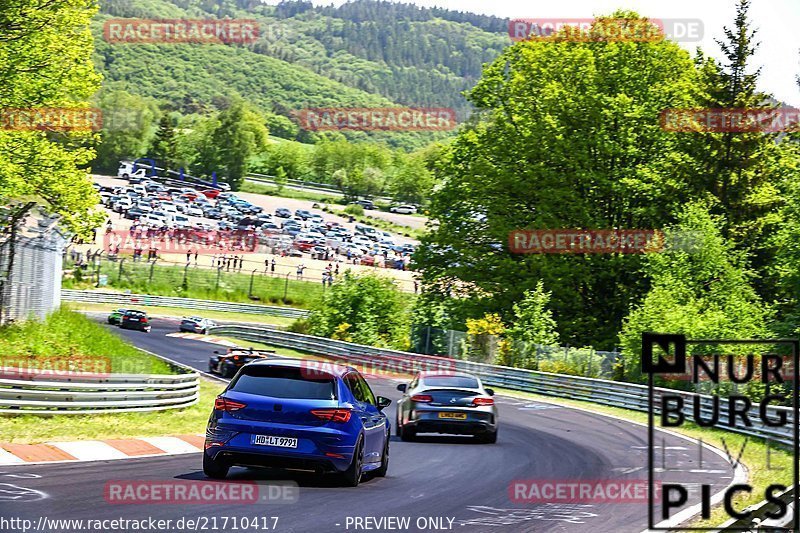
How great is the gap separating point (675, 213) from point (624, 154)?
3337mm

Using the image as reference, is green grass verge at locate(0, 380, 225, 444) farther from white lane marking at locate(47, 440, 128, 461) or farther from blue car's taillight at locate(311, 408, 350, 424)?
blue car's taillight at locate(311, 408, 350, 424)

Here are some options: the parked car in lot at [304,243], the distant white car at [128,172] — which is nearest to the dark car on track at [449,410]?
the parked car in lot at [304,243]

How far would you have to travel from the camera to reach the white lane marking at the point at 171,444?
58.8 ft

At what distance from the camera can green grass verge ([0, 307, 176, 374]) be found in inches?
919

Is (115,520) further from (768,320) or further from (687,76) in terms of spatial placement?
(687,76)

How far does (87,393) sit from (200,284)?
68892mm

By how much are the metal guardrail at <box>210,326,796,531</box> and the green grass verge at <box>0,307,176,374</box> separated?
13.5 meters

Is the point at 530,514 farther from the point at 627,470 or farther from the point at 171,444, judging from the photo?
the point at 171,444

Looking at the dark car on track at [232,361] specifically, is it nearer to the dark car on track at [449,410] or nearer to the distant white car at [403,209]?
the dark car on track at [449,410]

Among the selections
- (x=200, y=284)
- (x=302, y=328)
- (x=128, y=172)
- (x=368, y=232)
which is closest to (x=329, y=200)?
(x=128, y=172)

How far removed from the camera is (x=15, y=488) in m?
11.5

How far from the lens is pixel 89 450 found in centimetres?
1638
